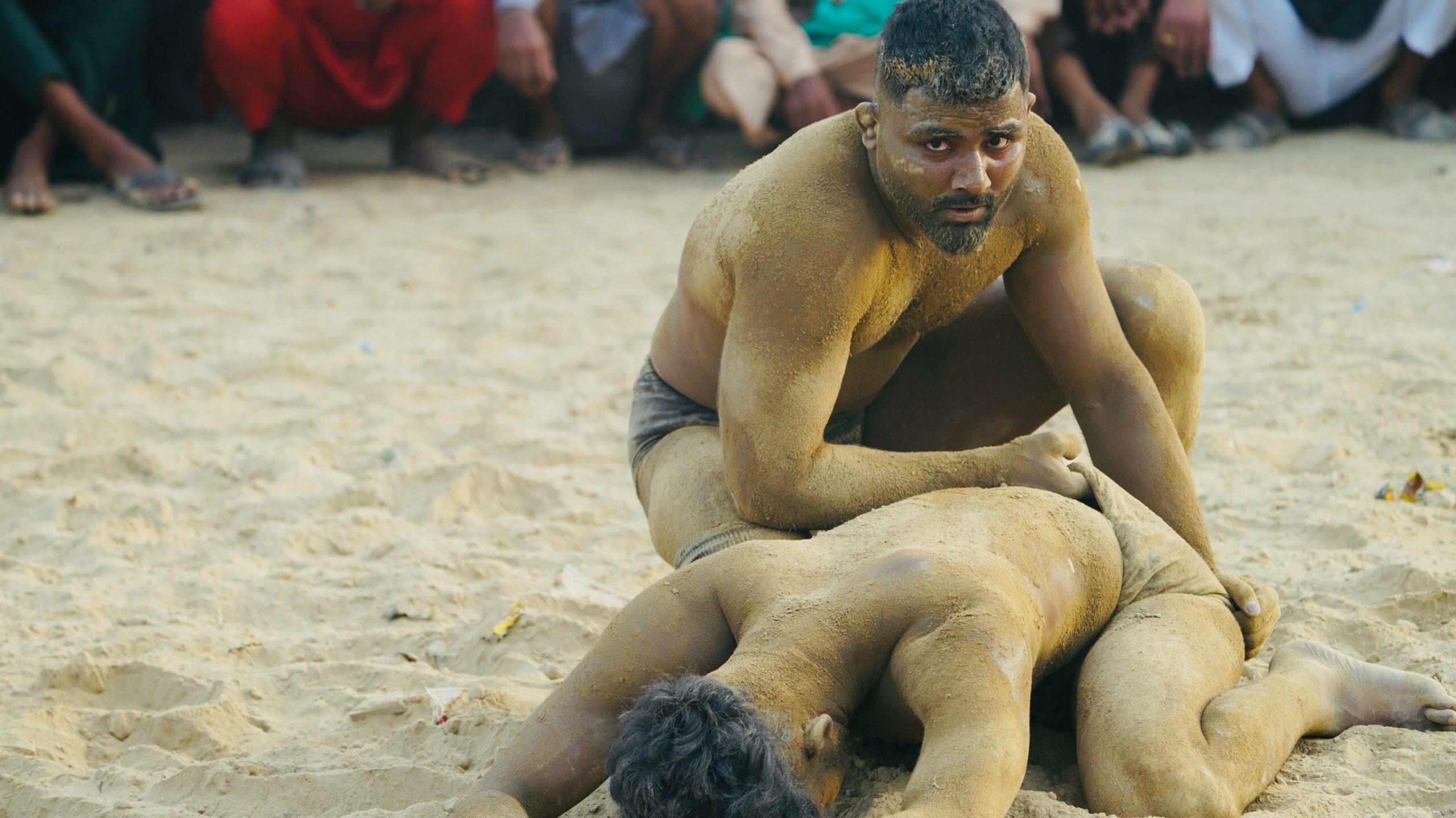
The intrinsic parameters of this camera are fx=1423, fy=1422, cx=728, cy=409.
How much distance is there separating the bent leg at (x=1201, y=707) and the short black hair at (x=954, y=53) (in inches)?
38.4

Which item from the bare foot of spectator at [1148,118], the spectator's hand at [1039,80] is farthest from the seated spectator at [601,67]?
the bare foot of spectator at [1148,118]

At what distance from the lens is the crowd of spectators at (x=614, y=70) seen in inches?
257

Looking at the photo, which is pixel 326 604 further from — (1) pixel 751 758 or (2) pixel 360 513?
(1) pixel 751 758

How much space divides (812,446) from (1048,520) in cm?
45

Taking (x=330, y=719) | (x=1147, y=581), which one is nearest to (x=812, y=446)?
(x=1147, y=581)

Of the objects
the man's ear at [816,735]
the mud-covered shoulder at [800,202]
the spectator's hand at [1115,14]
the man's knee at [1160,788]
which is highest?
the mud-covered shoulder at [800,202]

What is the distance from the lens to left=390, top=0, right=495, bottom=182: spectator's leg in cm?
684

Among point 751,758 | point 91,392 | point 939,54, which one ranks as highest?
point 939,54

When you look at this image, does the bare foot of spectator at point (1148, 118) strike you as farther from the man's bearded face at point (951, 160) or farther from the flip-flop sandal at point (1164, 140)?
the man's bearded face at point (951, 160)

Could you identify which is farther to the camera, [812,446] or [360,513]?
[360,513]

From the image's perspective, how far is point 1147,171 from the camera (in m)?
6.74

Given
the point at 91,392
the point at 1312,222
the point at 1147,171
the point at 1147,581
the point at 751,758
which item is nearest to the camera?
the point at 751,758

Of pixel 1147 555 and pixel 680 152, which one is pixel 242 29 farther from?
pixel 1147 555

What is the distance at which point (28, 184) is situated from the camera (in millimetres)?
6262
